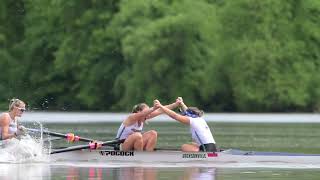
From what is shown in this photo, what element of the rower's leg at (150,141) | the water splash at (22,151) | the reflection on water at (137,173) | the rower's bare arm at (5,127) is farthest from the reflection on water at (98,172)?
the rower's leg at (150,141)

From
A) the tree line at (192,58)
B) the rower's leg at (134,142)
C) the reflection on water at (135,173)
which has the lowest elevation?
→ the reflection on water at (135,173)

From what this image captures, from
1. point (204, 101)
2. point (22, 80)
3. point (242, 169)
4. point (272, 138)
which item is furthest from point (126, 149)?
point (22, 80)

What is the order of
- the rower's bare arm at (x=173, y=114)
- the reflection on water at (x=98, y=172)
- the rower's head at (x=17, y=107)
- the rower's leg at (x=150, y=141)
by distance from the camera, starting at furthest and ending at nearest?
the rower's leg at (x=150, y=141)
the rower's head at (x=17, y=107)
the rower's bare arm at (x=173, y=114)
the reflection on water at (x=98, y=172)

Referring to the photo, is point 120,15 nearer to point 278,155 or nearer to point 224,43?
point 224,43

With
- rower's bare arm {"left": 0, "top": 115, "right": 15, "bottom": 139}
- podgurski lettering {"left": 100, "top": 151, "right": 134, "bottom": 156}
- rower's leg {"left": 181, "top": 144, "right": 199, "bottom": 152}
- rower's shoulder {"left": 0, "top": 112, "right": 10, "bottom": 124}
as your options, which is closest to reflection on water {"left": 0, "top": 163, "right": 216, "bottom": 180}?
rower's bare arm {"left": 0, "top": 115, "right": 15, "bottom": 139}

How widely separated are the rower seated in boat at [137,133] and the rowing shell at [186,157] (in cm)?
21

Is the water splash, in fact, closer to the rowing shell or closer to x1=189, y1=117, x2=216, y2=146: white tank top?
the rowing shell

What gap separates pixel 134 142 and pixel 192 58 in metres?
47.7

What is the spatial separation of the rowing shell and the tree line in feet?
139

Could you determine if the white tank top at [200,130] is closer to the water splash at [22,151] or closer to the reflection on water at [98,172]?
the reflection on water at [98,172]

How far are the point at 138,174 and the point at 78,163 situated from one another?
12.2 feet

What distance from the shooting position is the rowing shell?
78.8 ft

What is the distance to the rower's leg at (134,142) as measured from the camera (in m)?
24.8

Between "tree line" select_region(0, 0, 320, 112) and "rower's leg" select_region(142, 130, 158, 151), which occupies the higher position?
"tree line" select_region(0, 0, 320, 112)
